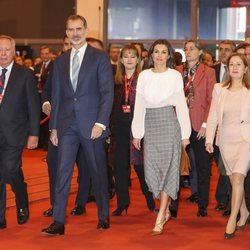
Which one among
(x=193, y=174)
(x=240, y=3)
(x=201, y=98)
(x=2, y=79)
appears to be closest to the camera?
(x=2, y=79)

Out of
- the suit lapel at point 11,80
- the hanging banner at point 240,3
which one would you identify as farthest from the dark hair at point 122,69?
the hanging banner at point 240,3

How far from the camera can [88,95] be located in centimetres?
621

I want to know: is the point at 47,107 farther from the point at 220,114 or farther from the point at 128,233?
the point at 220,114

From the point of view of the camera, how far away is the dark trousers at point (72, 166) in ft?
20.1

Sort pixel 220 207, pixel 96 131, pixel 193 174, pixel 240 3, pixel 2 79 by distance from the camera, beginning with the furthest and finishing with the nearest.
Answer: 1. pixel 240 3
2. pixel 193 174
3. pixel 220 207
4. pixel 2 79
5. pixel 96 131

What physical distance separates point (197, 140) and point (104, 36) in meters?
10.3

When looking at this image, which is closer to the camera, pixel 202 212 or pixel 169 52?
pixel 169 52

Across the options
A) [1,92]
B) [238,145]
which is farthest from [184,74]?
[1,92]

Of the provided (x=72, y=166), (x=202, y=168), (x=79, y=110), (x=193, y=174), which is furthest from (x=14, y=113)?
(x=193, y=174)

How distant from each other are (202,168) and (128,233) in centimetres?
128

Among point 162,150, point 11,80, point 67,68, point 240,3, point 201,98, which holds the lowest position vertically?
point 162,150

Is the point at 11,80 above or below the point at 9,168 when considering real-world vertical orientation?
above

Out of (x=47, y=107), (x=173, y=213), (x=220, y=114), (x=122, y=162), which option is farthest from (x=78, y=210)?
(x=220, y=114)

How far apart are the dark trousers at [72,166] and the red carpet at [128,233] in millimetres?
237
